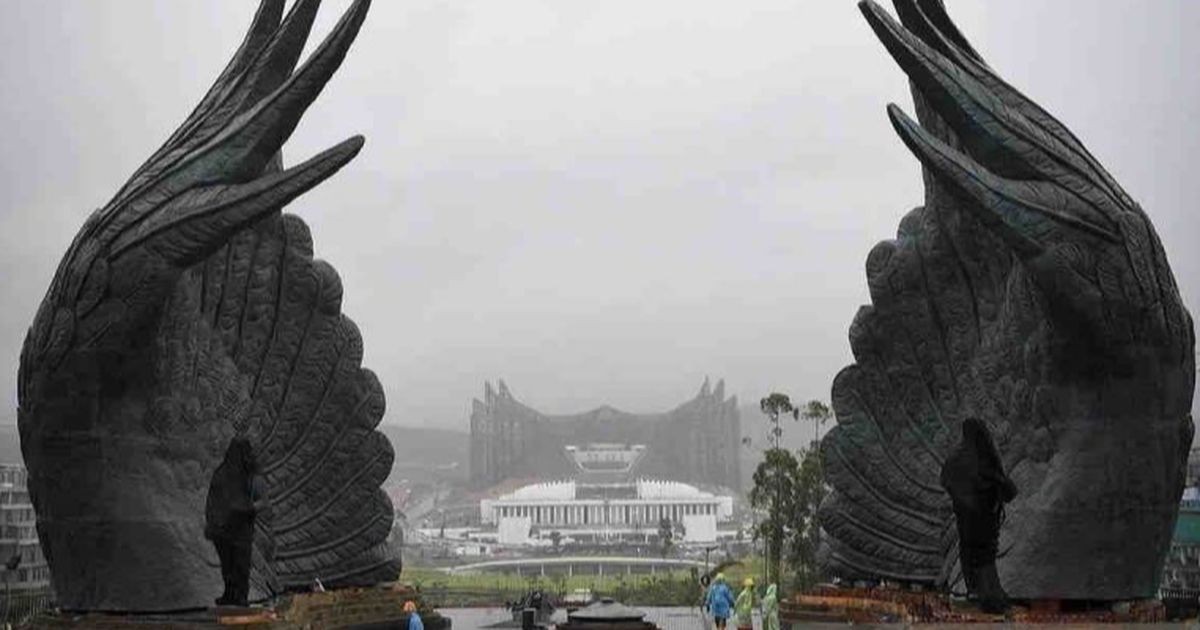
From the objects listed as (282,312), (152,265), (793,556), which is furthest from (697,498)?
(152,265)

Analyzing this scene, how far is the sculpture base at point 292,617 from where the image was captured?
599 inches

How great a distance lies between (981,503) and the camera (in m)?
14.5

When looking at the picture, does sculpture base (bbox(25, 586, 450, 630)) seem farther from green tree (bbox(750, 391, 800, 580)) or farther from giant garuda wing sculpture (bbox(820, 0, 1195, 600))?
green tree (bbox(750, 391, 800, 580))

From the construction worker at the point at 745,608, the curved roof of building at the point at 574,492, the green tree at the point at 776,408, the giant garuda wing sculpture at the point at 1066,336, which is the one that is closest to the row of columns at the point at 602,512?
the curved roof of building at the point at 574,492

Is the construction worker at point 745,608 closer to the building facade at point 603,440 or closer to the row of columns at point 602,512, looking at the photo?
the row of columns at point 602,512

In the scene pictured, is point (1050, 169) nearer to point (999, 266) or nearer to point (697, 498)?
point (999, 266)

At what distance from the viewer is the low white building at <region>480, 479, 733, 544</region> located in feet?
311

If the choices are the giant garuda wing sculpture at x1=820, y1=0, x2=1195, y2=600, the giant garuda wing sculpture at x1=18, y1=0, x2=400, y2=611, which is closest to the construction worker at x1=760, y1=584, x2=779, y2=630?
the giant garuda wing sculpture at x1=820, y1=0, x2=1195, y2=600

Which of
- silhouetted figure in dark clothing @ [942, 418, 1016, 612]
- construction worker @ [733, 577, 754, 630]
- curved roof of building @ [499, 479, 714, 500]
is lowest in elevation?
construction worker @ [733, 577, 754, 630]

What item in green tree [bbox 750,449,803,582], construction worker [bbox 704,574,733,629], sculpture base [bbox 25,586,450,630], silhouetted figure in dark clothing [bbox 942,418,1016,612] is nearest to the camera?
silhouetted figure in dark clothing [bbox 942,418,1016,612]

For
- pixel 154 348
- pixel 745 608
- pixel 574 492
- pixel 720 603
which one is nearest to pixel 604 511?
pixel 574 492

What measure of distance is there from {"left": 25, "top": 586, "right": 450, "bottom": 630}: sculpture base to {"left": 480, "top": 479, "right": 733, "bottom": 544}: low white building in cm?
7163

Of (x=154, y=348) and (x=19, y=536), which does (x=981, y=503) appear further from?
(x=19, y=536)

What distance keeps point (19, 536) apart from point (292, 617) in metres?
27.6
